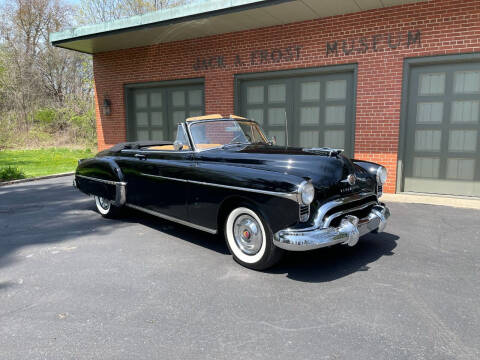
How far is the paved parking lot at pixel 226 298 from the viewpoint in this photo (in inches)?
90.8

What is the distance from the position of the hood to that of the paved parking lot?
0.86 m

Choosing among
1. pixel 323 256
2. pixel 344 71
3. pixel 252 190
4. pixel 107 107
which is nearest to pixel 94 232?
pixel 252 190

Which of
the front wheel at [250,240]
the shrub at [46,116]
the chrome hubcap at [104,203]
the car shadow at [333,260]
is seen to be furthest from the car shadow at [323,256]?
the shrub at [46,116]

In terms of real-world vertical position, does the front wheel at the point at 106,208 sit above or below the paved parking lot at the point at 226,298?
above

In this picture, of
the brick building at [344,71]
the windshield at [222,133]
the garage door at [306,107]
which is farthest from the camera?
the garage door at [306,107]

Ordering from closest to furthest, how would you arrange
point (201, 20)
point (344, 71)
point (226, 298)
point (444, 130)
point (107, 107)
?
point (226, 298) → point (444, 130) → point (344, 71) → point (201, 20) → point (107, 107)

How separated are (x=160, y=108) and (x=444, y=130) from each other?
732 cm

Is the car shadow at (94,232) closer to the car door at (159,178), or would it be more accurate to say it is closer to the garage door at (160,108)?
the car door at (159,178)

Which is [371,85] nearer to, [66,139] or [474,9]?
[474,9]

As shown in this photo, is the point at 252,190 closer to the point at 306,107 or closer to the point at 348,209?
the point at 348,209

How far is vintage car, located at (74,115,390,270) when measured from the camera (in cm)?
320

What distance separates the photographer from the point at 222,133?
4477 mm

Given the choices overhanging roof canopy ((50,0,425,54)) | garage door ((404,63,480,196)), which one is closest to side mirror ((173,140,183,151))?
overhanging roof canopy ((50,0,425,54))

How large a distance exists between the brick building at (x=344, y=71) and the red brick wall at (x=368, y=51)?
0.02 metres
